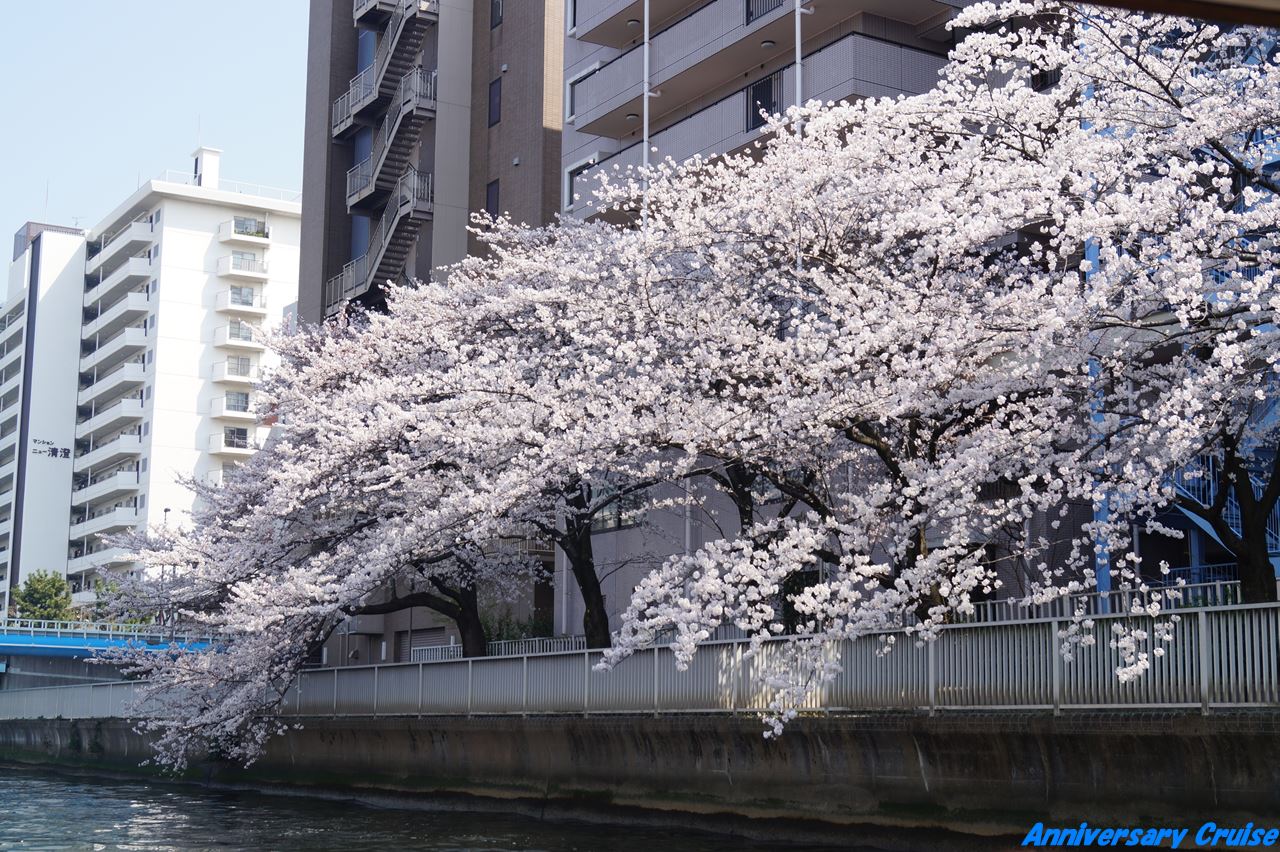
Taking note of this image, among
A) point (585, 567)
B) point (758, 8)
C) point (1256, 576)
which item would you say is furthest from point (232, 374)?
point (1256, 576)

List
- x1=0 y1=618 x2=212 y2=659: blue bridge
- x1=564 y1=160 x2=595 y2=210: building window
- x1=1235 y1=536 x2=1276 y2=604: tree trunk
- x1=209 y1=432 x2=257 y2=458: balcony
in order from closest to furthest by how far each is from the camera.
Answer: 1. x1=1235 y1=536 x2=1276 y2=604: tree trunk
2. x1=564 y1=160 x2=595 y2=210: building window
3. x1=0 y1=618 x2=212 y2=659: blue bridge
4. x1=209 y1=432 x2=257 y2=458: balcony

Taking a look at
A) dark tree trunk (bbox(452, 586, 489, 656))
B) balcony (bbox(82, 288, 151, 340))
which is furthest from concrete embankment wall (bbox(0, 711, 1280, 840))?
balcony (bbox(82, 288, 151, 340))

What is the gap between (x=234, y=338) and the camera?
288ft

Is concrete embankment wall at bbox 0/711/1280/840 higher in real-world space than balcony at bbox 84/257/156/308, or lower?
lower

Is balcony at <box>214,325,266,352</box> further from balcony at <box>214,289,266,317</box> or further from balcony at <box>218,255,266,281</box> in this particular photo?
balcony at <box>218,255,266,281</box>

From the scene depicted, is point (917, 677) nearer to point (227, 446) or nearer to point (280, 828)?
point (280, 828)

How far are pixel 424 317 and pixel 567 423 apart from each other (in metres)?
11.0

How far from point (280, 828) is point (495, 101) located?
25075 mm

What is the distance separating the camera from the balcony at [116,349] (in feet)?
287

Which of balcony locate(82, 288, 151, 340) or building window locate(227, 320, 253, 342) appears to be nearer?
balcony locate(82, 288, 151, 340)

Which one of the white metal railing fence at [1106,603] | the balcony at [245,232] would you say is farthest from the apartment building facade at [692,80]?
the balcony at [245,232]

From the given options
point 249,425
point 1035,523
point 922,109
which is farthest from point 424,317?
point 249,425

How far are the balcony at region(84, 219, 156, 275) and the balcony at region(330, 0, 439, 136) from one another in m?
44.2

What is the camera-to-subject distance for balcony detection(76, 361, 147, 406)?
87.0 m
